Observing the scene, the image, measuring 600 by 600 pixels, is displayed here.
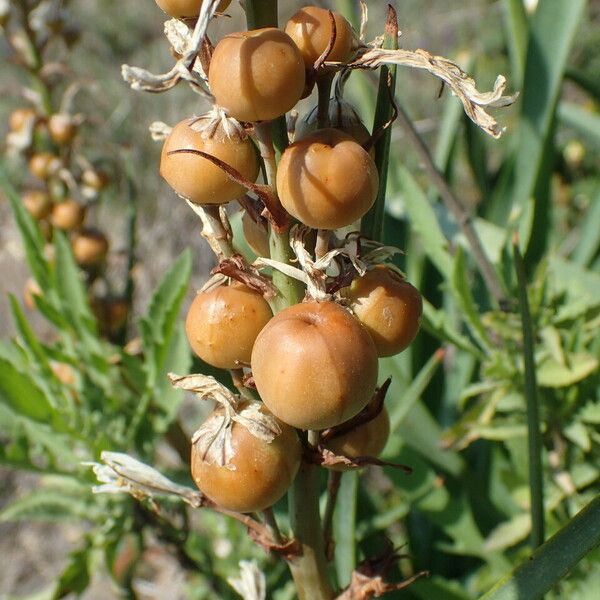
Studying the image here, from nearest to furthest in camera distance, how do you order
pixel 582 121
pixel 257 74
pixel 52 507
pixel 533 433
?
pixel 257 74 → pixel 533 433 → pixel 52 507 → pixel 582 121

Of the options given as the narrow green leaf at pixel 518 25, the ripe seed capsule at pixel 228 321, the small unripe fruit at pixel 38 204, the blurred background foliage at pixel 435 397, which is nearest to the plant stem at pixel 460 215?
the blurred background foliage at pixel 435 397

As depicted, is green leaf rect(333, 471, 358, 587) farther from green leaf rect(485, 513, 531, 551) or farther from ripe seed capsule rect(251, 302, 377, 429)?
ripe seed capsule rect(251, 302, 377, 429)

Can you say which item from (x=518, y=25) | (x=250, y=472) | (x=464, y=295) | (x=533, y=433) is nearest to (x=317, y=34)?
(x=250, y=472)

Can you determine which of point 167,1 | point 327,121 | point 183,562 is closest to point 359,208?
point 327,121

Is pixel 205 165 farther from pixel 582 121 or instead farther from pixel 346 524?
pixel 582 121

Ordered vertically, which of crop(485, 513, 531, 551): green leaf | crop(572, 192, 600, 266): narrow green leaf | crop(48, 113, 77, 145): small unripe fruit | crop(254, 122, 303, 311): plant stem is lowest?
crop(485, 513, 531, 551): green leaf

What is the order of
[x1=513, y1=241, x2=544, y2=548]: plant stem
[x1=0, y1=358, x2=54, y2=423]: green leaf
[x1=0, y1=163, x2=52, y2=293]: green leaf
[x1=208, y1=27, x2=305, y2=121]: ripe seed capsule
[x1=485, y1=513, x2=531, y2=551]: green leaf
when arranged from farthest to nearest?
1. [x1=0, y1=163, x2=52, y2=293]: green leaf
2. [x1=485, y1=513, x2=531, y2=551]: green leaf
3. [x1=0, y1=358, x2=54, y2=423]: green leaf
4. [x1=513, y1=241, x2=544, y2=548]: plant stem
5. [x1=208, y1=27, x2=305, y2=121]: ripe seed capsule

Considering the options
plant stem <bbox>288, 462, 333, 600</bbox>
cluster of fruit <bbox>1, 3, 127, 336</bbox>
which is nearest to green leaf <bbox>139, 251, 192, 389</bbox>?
cluster of fruit <bbox>1, 3, 127, 336</bbox>
